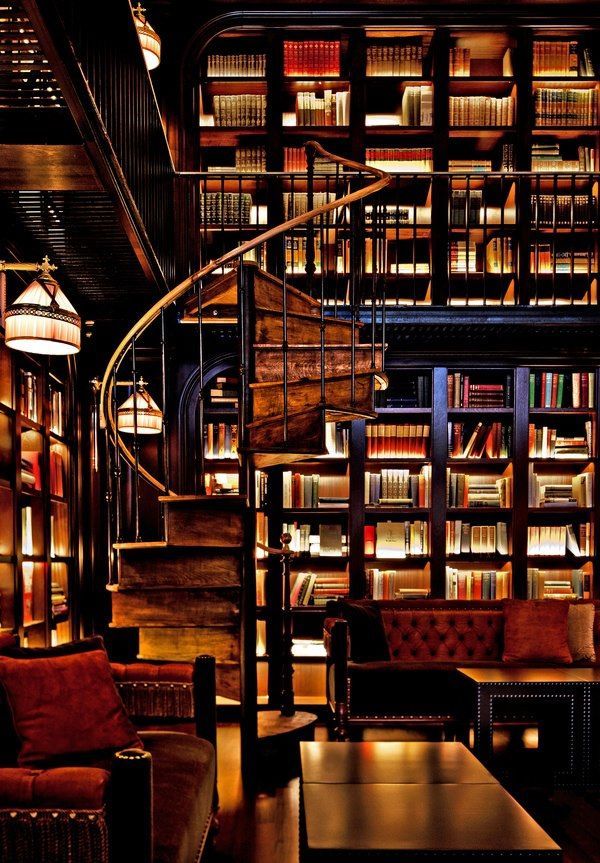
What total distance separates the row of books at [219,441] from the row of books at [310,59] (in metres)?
2.83

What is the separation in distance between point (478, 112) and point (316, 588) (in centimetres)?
391

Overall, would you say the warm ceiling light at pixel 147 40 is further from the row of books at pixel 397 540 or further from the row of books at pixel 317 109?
the row of books at pixel 397 540

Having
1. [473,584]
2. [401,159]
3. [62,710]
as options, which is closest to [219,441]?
[473,584]

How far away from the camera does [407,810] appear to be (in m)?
2.46

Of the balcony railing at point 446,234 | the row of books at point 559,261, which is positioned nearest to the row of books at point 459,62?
the balcony railing at point 446,234

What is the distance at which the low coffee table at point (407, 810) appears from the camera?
7.11ft

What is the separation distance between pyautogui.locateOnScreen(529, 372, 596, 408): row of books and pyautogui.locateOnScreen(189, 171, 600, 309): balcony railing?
55cm

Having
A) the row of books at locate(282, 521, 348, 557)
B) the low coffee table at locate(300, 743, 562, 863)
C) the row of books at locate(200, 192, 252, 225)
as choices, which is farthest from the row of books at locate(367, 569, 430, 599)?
the low coffee table at locate(300, 743, 562, 863)

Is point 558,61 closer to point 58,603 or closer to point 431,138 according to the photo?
point 431,138

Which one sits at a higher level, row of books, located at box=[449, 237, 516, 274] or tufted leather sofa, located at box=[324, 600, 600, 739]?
row of books, located at box=[449, 237, 516, 274]

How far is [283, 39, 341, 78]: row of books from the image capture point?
254 inches

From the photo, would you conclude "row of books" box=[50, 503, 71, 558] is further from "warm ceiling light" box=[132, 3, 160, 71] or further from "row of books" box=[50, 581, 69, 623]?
"warm ceiling light" box=[132, 3, 160, 71]

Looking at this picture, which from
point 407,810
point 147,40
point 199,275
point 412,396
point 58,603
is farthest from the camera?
point 412,396

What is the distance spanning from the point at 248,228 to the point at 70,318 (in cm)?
320
